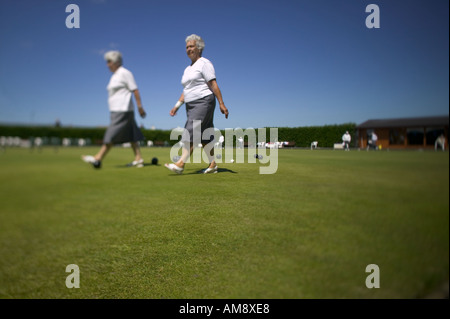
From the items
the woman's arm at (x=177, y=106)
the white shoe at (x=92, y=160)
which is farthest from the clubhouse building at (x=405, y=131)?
the white shoe at (x=92, y=160)

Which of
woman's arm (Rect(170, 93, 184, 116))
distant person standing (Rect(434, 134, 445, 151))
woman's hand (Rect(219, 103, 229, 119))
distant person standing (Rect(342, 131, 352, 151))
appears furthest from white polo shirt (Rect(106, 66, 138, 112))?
distant person standing (Rect(434, 134, 445, 151))

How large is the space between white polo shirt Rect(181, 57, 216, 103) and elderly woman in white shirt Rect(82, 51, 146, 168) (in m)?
0.63

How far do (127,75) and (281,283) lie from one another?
436cm

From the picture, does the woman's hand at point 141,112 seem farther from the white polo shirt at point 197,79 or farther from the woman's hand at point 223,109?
the woman's hand at point 223,109

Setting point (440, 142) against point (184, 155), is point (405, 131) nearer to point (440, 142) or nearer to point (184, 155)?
point (440, 142)

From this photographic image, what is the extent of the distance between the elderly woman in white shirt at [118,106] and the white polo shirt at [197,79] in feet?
2.08

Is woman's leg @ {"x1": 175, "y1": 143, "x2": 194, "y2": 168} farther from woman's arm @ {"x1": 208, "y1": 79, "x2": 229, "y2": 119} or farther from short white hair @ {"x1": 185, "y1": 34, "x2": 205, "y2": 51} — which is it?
short white hair @ {"x1": 185, "y1": 34, "x2": 205, "y2": 51}

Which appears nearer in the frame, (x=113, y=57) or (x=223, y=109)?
(x=113, y=57)

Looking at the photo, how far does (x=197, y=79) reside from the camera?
255 centimetres

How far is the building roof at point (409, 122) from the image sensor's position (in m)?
2.64

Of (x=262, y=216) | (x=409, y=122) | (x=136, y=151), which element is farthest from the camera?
(x=262, y=216)

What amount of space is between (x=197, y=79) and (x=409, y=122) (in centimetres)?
259

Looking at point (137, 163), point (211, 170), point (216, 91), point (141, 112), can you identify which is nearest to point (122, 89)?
point (141, 112)

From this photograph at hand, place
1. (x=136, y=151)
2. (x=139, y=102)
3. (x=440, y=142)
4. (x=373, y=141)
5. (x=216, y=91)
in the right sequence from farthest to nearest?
(x=373, y=141) < (x=440, y=142) < (x=216, y=91) < (x=136, y=151) < (x=139, y=102)
